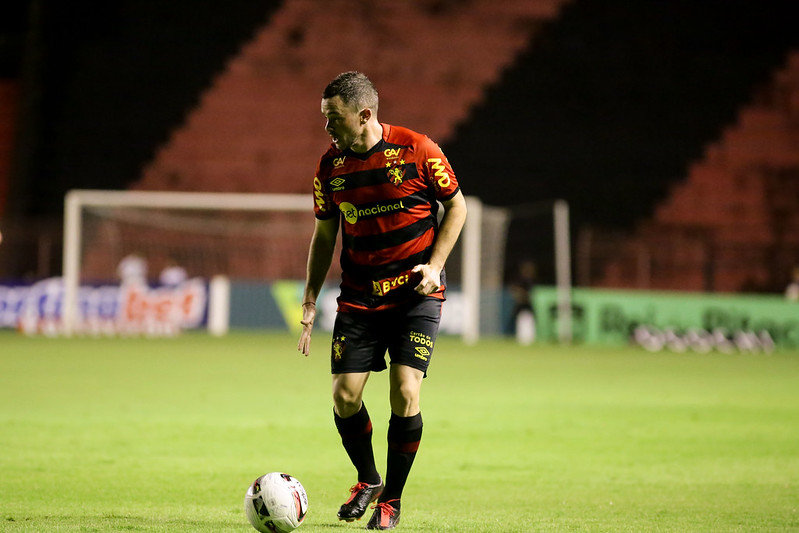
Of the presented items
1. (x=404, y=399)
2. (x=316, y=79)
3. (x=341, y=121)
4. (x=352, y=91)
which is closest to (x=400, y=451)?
(x=404, y=399)

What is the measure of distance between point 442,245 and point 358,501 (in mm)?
1253

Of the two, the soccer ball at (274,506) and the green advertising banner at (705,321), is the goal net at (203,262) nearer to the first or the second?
the green advertising banner at (705,321)

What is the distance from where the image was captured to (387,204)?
5.12 metres

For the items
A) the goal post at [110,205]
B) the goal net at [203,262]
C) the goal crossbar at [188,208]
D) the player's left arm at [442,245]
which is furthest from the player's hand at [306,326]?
the goal post at [110,205]

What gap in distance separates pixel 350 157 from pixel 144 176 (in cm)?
2226

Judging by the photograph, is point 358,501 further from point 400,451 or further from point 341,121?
point 341,121

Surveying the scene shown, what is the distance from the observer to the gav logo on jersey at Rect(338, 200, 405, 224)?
16.8 ft

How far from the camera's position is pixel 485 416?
9.88 m

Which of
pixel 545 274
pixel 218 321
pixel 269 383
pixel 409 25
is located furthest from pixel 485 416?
pixel 409 25

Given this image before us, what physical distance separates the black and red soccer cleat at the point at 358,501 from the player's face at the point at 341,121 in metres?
1.63

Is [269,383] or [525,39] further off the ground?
[525,39]

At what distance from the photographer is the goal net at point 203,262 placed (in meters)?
21.9

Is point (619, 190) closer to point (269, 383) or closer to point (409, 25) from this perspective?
point (409, 25)

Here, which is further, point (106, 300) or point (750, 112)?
point (750, 112)
